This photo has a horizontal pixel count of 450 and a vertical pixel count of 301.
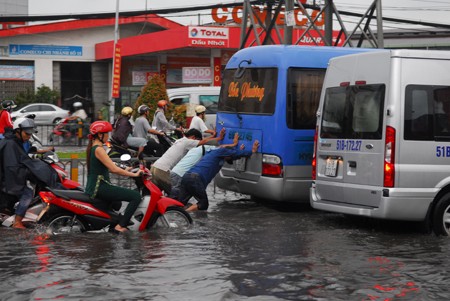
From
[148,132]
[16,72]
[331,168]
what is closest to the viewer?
[331,168]

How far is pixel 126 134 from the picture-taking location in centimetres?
1695

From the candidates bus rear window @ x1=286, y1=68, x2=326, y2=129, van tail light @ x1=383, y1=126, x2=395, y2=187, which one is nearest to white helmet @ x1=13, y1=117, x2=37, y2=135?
bus rear window @ x1=286, y1=68, x2=326, y2=129

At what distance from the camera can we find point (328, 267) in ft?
27.3

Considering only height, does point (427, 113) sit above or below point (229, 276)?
above

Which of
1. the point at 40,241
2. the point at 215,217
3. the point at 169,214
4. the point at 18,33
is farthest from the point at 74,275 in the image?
the point at 18,33

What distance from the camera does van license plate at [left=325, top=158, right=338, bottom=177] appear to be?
36.2 feet

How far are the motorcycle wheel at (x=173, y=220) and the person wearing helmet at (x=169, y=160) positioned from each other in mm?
1909

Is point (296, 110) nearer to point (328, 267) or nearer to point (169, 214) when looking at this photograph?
point (169, 214)

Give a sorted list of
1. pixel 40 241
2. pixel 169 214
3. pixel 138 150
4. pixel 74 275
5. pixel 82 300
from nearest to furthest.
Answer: pixel 82 300, pixel 74 275, pixel 40 241, pixel 169 214, pixel 138 150

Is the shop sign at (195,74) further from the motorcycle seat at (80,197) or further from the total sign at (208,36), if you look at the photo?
the motorcycle seat at (80,197)

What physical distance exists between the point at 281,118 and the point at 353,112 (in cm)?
180

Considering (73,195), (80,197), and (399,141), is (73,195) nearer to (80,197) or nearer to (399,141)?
(80,197)

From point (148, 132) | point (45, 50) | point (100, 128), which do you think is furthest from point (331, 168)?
point (45, 50)

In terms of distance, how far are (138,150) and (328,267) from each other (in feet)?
30.7
